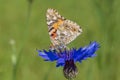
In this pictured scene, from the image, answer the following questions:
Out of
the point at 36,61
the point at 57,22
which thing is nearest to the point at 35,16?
the point at 36,61

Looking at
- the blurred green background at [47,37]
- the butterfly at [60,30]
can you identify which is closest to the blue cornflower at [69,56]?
the butterfly at [60,30]

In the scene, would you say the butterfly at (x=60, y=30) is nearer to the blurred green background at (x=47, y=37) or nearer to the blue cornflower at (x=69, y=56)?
the blue cornflower at (x=69, y=56)

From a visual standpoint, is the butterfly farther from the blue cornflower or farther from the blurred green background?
the blurred green background

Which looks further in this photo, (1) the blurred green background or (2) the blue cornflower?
(1) the blurred green background

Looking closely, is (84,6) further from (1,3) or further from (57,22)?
(57,22)

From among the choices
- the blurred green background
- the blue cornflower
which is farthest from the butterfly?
the blurred green background

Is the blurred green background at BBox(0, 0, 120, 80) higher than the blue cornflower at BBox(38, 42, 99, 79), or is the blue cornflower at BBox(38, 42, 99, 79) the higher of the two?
the blurred green background at BBox(0, 0, 120, 80)
